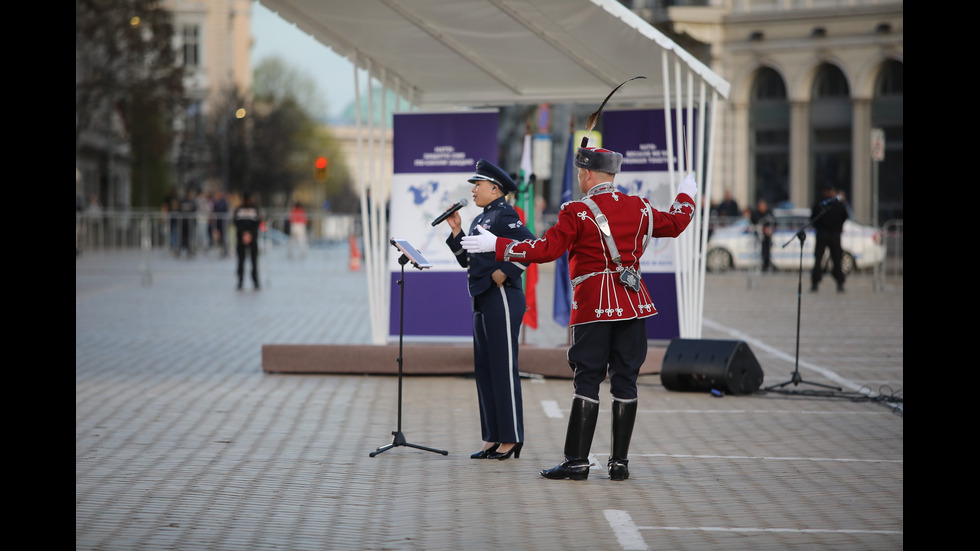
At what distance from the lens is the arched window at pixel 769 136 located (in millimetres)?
44062

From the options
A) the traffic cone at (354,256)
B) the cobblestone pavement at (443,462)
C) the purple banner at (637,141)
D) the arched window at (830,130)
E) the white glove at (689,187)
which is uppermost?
the arched window at (830,130)

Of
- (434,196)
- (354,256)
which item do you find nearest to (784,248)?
(354,256)


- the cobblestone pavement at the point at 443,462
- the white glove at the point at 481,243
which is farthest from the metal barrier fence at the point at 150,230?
the white glove at the point at 481,243

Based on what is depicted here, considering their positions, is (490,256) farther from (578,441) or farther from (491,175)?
(578,441)

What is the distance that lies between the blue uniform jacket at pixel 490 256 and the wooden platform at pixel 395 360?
156 inches

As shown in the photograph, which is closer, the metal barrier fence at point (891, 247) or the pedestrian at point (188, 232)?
the metal barrier fence at point (891, 247)

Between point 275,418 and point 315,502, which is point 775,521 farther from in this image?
point 275,418

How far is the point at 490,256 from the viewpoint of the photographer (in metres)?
7.86

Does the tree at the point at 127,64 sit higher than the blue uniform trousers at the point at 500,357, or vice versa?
the tree at the point at 127,64

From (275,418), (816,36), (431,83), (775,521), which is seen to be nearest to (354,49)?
(431,83)

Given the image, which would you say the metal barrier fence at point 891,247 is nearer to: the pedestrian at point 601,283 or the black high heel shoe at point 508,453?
the black high heel shoe at point 508,453

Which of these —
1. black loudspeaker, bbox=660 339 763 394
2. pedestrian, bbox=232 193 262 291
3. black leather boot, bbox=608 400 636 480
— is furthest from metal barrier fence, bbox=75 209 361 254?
black leather boot, bbox=608 400 636 480

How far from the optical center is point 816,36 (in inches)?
1649
